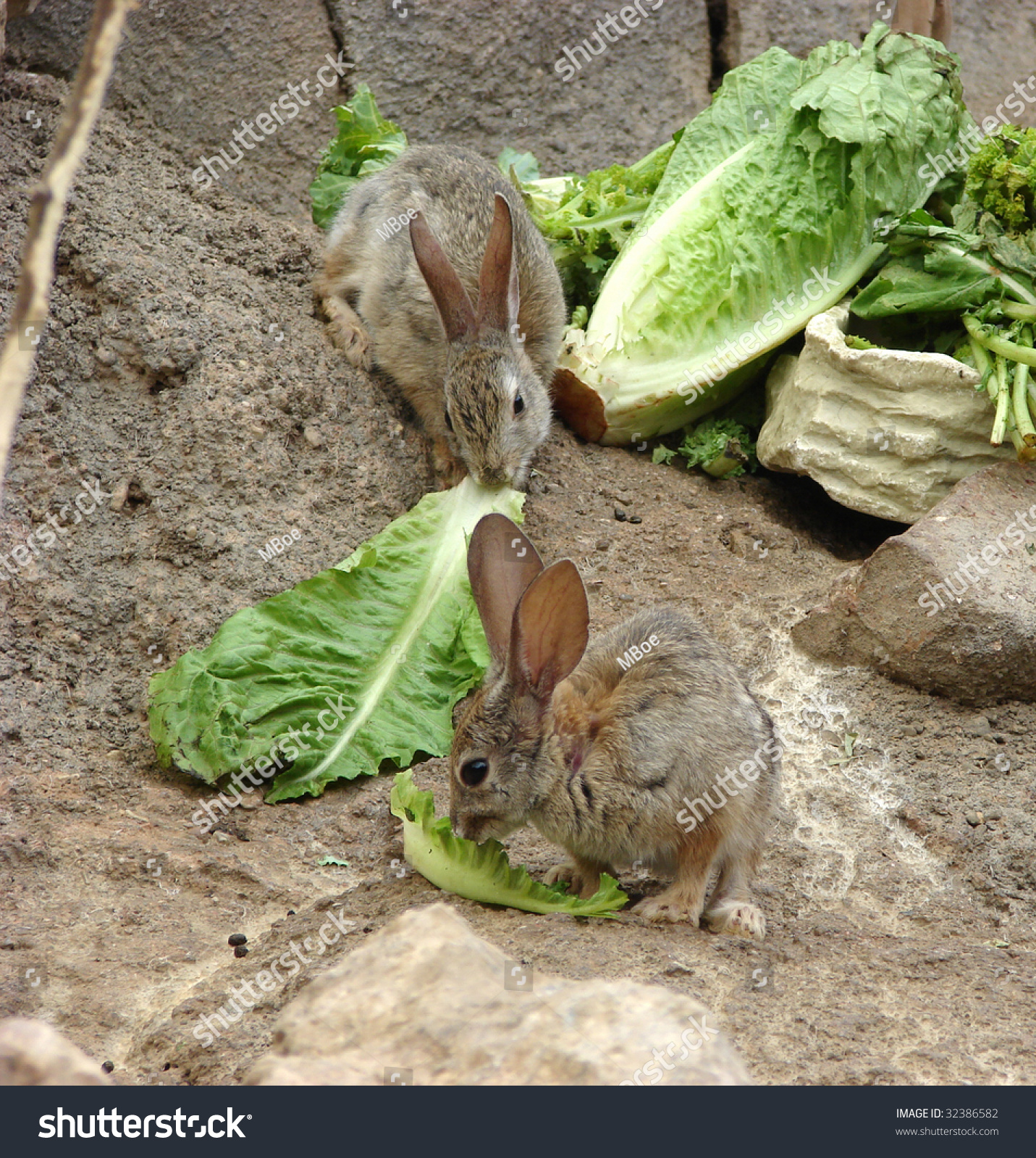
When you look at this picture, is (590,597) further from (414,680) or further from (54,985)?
(54,985)

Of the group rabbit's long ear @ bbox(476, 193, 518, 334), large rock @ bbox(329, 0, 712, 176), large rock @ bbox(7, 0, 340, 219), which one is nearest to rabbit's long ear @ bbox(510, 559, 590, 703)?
rabbit's long ear @ bbox(476, 193, 518, 334)

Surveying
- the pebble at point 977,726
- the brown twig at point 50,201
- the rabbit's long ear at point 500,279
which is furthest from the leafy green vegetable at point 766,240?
the brown twig at point 50,201

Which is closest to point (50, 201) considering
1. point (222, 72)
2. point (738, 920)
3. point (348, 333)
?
point (738, 920)

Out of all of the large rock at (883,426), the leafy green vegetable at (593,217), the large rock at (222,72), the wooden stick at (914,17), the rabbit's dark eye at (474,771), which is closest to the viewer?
the rabbit's dark eye at (474,771)

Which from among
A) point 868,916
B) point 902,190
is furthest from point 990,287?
point 868,916

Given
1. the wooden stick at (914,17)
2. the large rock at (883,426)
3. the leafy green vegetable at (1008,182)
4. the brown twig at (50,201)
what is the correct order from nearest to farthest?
the brown twig at (50,201) → the leafy green vegetable at (1008,182) → the large rock at (883,426) → the wooden stick at (914,17)

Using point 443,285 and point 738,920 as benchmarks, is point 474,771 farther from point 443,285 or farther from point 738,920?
point 443,285

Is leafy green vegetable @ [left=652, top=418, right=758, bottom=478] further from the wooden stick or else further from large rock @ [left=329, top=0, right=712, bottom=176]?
large rock @ [left=329, top=0, right=712, bottom=176]

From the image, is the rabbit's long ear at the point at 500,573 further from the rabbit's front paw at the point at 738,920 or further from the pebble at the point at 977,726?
the pebble at the point at 977,726
